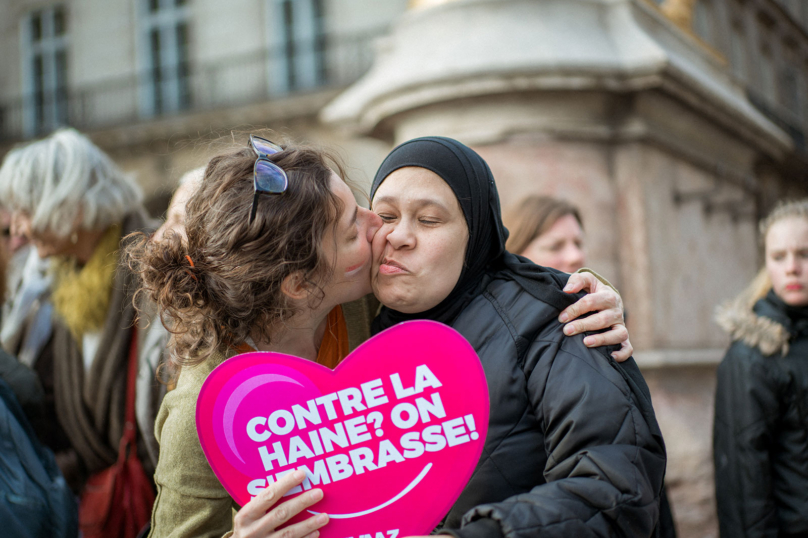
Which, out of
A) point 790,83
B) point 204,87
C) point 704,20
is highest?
point 704,20

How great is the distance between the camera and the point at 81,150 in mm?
2652

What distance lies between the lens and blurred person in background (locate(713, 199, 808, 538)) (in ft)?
8.83

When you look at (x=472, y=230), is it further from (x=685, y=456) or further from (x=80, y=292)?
(x=685, y=456)

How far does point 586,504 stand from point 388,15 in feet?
44.5

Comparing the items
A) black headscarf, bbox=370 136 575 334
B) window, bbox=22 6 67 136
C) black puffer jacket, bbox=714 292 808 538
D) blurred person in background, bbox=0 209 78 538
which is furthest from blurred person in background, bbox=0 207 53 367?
window, bbox=22 6 67 136

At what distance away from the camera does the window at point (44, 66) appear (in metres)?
17.2

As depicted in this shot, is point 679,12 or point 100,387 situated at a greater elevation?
point 679,12

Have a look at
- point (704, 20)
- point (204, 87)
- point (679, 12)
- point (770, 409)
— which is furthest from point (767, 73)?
point (770, 409)

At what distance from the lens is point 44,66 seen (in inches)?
696

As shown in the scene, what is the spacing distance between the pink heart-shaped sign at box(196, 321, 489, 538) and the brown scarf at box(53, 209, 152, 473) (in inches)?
47.8

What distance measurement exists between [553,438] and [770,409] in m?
1.81

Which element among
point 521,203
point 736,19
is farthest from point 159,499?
point 736,19

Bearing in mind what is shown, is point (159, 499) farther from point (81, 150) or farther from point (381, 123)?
point (381, 123)

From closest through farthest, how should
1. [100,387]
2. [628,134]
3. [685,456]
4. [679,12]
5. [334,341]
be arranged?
[334,341]
[100,387]
[685,456]
[628,134]
[679,12]
